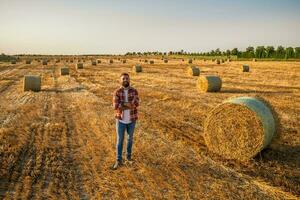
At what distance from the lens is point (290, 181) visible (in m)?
8.00

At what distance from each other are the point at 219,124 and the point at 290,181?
101 inches

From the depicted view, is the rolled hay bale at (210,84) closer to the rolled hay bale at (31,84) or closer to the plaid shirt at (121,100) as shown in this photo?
the rolled hay bale at (31,84)

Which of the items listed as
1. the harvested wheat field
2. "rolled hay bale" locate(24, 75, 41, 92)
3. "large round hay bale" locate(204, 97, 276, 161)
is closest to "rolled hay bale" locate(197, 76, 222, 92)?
the harvested wheat field

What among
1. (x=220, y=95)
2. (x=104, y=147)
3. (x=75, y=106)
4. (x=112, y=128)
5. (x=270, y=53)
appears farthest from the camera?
(x=270, y=53)

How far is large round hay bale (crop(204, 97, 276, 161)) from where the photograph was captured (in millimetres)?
9344

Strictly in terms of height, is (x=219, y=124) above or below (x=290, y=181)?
above

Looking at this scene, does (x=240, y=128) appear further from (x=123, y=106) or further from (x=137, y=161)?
(x=123, y=106)

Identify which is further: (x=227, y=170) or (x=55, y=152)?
(x=55, y=152)

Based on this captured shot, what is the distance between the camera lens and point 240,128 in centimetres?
964

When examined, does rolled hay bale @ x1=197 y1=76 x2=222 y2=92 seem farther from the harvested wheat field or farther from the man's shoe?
the man's shoe

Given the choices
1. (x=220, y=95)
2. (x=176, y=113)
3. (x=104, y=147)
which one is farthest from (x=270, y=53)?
(x=104, y=147)

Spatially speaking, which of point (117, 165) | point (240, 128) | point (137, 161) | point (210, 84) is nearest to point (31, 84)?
point (210, 84)

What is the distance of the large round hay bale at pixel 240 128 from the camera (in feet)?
30.7

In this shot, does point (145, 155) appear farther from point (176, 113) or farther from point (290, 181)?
point (176, 113)
